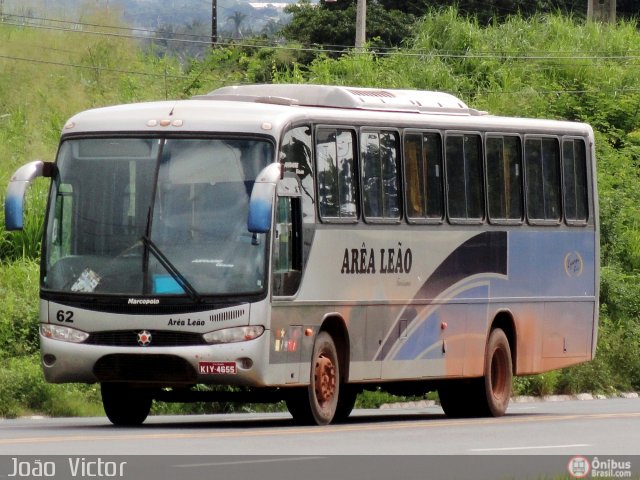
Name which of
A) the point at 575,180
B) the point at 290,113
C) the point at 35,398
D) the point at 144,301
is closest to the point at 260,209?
the point at 144,301

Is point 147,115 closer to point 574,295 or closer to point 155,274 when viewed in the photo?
point 155,274

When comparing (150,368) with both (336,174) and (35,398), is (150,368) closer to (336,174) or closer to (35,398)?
(336,174)

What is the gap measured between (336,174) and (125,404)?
131 inches

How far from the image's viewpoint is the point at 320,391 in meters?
18.3

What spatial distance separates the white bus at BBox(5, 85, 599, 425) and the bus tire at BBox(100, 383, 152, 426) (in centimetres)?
2

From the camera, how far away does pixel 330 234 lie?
1856cm

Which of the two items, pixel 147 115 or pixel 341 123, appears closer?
pixel 147 115

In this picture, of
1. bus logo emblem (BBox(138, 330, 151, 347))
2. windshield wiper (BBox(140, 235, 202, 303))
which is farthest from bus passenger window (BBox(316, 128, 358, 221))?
bus logo emblem (BBox(138, 330, 151, 347))

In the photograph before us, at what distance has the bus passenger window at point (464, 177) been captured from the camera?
21141 mm

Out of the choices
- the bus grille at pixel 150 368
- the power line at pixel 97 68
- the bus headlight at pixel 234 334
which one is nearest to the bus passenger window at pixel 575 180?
the bus headlight at pixel 234 334

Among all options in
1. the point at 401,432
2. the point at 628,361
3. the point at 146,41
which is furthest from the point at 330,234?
the point at 146,41

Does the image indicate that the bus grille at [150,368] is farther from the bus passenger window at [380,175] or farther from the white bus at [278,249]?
the bus passenger window at [380,175]

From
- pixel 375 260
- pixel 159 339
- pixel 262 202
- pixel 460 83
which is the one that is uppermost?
pixel 460 83

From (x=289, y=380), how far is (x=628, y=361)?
17.0m
